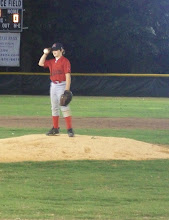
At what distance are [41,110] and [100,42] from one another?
721 inches

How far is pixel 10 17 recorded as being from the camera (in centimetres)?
3133

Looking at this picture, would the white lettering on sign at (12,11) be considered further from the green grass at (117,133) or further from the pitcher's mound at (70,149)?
the pitcher's mound at (70,149)

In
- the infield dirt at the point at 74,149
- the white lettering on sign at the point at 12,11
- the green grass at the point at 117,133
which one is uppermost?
the white lettering on sign at the point at 12,11

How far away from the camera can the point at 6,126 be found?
18.6 meters

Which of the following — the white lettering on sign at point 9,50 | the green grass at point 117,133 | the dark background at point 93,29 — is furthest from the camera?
the dark background at point 93,29

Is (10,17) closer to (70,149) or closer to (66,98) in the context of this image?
(66,98)

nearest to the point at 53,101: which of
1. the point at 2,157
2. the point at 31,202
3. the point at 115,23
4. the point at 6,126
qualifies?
the point at 2,157

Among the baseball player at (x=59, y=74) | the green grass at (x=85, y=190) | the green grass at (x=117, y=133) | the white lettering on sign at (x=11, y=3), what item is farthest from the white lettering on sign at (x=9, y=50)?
the green grass at (x=85, y=190)

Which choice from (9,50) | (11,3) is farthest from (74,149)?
(9,50)

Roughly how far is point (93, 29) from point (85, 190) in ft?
119

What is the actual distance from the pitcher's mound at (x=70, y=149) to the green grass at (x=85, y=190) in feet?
0.83

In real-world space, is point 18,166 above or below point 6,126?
above

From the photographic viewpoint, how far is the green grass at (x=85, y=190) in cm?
707

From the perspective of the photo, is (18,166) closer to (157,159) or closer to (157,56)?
(157,159)
